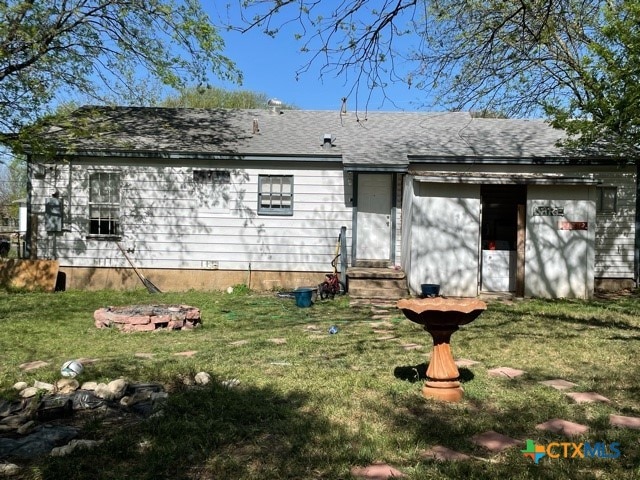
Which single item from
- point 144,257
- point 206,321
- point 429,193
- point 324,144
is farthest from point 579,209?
point 144,257

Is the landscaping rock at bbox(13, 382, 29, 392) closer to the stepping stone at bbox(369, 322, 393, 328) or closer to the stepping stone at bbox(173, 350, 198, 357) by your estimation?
the stepping stone at bbox(173, 350, 198, 357)

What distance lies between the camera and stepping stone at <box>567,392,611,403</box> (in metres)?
4.61

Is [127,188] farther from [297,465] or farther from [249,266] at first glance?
[297,465]

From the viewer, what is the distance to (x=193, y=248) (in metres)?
13.2

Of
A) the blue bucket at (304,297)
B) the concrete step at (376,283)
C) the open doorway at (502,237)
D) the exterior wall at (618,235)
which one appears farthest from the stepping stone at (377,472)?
the exterior wall at (618,235)

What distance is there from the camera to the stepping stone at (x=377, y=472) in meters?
3.16

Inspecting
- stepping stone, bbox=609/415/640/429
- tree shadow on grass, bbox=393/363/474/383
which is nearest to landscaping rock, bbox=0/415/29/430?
tree shadow on grass, bbox=393/363/474/383

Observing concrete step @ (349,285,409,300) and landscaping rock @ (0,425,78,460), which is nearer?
landscaping rock @ (0,425,78,460)

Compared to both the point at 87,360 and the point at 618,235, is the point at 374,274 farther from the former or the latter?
the point at 87,360

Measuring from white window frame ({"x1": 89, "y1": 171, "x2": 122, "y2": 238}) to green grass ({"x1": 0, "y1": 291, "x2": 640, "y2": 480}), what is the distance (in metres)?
4.18

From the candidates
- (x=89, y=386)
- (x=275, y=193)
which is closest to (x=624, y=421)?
(x=89, y=386)

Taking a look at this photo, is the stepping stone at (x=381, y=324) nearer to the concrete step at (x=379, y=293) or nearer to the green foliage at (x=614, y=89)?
the concrete step at (x=379, y=293)

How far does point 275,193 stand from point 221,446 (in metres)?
9.89

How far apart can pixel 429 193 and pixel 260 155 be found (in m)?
4.12
